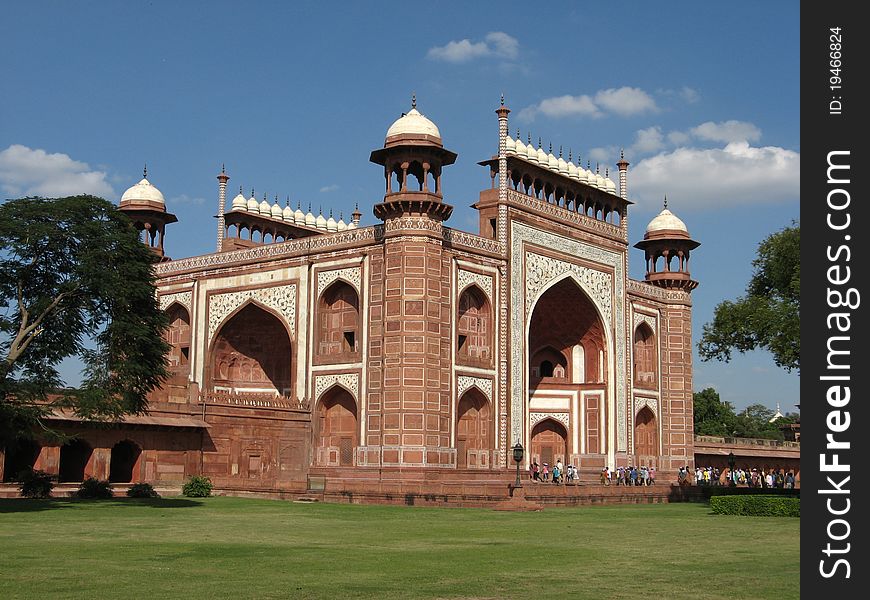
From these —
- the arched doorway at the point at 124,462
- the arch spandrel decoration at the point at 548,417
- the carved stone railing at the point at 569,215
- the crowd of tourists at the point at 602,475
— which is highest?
the carved stone railing at the point at 569,215

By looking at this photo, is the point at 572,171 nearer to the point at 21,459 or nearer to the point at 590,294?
the point at 590,294

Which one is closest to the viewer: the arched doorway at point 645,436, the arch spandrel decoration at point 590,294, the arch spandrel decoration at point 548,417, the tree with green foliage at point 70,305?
the tree with green foliage at point 70,305

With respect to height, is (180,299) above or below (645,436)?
above

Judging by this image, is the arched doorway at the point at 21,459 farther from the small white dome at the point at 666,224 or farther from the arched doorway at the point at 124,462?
the small white dome at the point at 666,224

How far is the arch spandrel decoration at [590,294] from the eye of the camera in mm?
34906

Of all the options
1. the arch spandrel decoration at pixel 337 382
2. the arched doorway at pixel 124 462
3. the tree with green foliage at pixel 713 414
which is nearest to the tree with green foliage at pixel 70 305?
the arched doorway at pixel 124 462

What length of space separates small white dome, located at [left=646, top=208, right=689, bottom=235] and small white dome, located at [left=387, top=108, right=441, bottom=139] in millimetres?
14820

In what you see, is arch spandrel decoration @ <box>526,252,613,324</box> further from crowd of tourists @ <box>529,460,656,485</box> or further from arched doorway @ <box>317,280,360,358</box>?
arched doorway @ <box>317,280,360,358</box>

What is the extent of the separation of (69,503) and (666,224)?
1126 inches

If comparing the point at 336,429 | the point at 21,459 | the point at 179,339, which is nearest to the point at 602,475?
the point at 336,429

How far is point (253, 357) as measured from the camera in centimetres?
3928

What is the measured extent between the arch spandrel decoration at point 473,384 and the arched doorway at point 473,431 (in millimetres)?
161

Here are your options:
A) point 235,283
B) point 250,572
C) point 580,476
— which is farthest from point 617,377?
point 250,572

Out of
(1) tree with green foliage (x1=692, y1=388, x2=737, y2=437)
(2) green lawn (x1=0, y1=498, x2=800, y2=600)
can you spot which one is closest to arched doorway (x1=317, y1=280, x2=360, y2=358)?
(2) green lawn (x1=0, y1=498, x2=800, y2=600)
